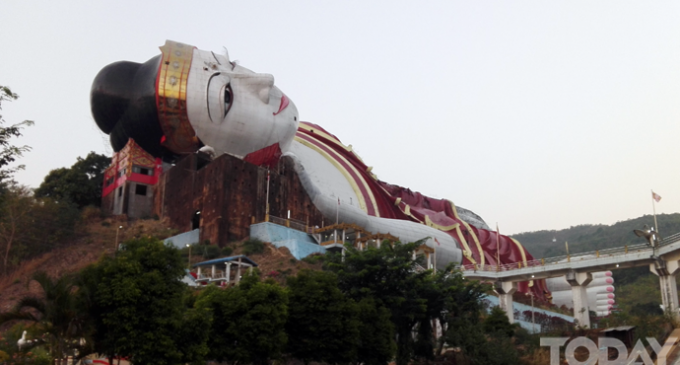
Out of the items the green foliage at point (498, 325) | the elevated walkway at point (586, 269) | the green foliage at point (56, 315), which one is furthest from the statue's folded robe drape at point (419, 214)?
the green foliage at point (56, 315)

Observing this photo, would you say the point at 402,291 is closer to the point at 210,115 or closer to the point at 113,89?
the point at 210,115

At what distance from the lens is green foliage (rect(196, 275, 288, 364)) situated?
17.2m

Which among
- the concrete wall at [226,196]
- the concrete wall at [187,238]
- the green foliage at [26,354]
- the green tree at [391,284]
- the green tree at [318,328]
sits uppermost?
the concrete wall at [226,196]

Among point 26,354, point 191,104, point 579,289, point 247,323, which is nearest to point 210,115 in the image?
point 191,104

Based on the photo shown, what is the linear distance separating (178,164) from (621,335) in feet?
85.8

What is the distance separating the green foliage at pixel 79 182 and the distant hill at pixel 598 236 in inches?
2343

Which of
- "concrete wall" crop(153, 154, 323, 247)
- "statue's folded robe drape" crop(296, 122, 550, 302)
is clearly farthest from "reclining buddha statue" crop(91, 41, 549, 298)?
"statue's folded robe drape" crop(296, 122, 550, 302)

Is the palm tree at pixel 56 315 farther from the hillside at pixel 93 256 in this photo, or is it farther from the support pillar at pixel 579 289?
the support pillar at pixel 579 289

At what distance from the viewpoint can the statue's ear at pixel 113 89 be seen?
40.7m

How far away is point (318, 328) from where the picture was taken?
19359 millimetres

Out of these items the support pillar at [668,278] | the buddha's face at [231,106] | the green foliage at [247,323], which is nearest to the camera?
the green foliage at [247,323]

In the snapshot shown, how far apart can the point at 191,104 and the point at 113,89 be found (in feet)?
18.7

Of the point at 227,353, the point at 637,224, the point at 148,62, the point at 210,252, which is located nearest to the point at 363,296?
the point at 227,353

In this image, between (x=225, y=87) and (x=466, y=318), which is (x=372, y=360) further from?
(x=225, y=87)
